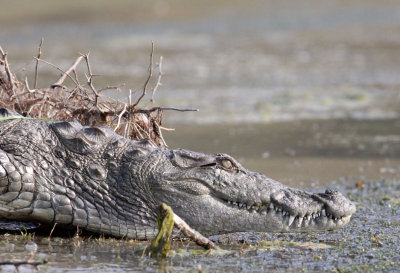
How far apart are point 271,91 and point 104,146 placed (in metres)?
8.60

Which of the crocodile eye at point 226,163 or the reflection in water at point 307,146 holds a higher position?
the reflection in water at point 307,146

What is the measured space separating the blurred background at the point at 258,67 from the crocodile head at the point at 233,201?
5.61ft

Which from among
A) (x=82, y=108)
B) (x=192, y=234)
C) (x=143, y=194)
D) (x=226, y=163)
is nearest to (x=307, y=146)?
(x=82, y=108)

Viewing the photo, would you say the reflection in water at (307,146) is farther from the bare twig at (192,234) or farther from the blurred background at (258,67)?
the bare twig at (192,234)

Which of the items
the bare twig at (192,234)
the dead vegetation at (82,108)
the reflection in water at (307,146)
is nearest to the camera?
the bare twig at (192,234)

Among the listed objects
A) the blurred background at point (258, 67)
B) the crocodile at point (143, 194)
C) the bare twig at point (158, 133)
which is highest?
the blurred background at point (258, 67)

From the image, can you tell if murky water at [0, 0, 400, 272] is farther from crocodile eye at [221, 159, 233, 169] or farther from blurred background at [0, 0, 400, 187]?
crocodile eye at [221, 159, 233, 169]

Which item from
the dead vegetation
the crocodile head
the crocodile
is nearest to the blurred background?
the dead vegetation

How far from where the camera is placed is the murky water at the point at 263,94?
4555 mm

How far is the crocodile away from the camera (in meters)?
4.76

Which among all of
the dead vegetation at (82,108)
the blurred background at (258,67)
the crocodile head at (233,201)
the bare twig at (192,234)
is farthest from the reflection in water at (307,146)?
the bare twig at (192,234)

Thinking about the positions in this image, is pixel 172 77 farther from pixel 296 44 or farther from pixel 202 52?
pixel 296 44

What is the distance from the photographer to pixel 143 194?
4.82 m

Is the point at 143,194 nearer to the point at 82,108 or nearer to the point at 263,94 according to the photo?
the point at 82,108
